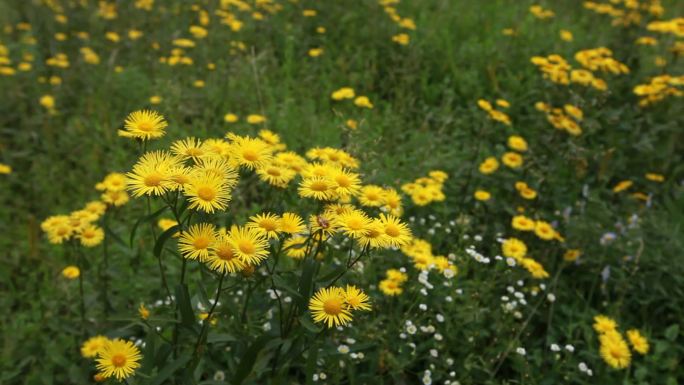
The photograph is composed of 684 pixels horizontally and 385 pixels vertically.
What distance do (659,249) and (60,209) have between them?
113 inches

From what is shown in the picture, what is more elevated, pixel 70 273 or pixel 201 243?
pixel 201 243

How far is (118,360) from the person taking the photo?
4.72ft

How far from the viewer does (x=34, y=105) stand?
3.70 metres

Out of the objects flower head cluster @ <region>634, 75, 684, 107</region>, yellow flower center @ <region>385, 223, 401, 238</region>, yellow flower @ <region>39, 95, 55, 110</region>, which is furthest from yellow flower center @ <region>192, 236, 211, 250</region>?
flower head cluster @ <region>634, 75, 684, 107</region>

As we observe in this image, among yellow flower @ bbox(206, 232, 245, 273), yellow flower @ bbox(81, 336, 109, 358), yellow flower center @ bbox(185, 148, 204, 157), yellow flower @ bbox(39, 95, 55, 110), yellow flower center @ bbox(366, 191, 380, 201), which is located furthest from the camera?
yellow flower @ bbox(39, 95, 55, 110)

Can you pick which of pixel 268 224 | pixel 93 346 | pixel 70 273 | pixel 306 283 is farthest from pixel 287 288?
pixel 70 273

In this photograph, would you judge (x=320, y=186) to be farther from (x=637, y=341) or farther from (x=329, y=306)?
(x=637, y=341)

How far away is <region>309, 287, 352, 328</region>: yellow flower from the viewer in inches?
51.7

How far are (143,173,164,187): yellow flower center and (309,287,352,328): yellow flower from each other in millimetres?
450

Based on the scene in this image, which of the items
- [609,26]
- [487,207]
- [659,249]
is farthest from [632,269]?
[609,26]

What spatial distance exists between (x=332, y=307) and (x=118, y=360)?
1.87ft

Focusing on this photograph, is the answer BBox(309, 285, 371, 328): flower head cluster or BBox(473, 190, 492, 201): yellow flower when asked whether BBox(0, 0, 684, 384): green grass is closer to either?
BBox(473, 190, 492, 201): yellow flower

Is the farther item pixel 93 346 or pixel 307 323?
pixel 93 346

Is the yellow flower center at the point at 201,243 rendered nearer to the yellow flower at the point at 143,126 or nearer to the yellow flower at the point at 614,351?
the yellow flower at the point at 143,126
